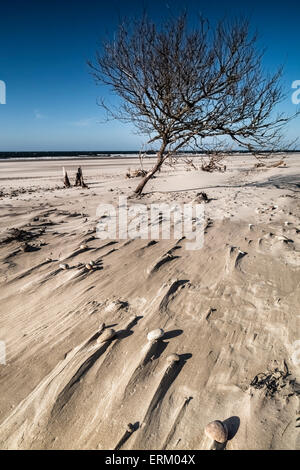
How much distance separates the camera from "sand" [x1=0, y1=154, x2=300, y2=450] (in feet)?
4.05

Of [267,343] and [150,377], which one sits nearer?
[150,377]

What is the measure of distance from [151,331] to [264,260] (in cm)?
162

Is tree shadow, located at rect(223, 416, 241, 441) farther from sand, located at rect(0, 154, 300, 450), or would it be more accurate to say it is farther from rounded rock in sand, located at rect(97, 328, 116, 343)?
rounded rock in sand, located at rect(97, 328, 116, 343)

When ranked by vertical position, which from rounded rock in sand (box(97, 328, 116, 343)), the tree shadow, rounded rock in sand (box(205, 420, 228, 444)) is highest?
rounded rock in sand (box(97, 328, 116, 343))

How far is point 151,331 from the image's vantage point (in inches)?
70.1

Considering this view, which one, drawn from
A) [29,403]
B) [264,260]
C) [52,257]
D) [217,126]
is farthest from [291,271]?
[217,126]

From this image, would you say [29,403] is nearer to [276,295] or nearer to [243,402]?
[243,402]

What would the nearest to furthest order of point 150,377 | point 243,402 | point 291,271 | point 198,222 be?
1. point 243,402
2. point 150,377
3. point 291,271
4. point 198,222

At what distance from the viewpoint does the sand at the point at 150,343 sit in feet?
4.05

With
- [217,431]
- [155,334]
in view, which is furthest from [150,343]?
[217,431]

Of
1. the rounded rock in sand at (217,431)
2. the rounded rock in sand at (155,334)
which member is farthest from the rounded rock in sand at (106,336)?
the rounded rock in sand at (217,431)

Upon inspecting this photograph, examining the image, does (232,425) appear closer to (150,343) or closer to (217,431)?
(217,431)

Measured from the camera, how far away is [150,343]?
1.70m

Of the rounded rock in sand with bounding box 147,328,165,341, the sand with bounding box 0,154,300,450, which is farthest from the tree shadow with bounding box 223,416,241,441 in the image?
the rounded rock in sand with bounding box 147,328,165,341
